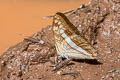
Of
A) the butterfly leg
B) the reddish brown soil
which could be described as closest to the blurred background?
the reddish brown soil

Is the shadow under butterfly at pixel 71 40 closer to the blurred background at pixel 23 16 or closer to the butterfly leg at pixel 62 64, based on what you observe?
Answer: the butterfly leg at pixel 62 64

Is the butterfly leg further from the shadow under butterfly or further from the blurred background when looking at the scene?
the blurred background

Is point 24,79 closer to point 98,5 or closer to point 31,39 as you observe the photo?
point 31,39

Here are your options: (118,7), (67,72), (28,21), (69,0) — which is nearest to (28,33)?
(28,21)

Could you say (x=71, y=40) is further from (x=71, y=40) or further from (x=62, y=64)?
(x=62, y=64)

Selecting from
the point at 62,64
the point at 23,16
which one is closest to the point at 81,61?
the point at 62,64

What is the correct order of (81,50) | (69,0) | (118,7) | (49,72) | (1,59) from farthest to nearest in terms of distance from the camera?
(69,0), (118,7), (1,59), (49,72), (81,50)
